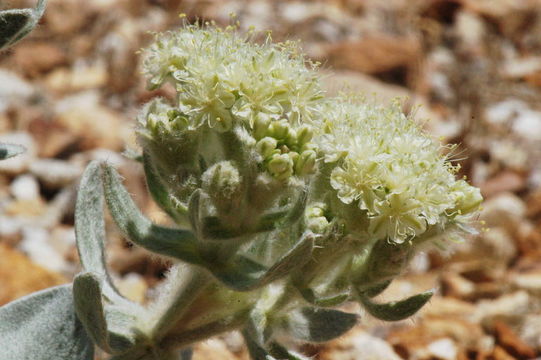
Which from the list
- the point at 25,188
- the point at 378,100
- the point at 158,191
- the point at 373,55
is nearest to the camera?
the point at 158,191

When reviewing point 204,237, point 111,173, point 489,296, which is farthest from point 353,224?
point 489,296

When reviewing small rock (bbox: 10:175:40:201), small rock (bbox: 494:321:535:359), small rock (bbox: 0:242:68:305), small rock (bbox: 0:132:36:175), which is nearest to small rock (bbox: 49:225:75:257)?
small rock (bbox: 10:175:40:201)

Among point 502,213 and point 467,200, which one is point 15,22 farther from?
point 502,213

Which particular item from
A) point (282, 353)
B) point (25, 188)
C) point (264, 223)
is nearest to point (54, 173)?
point (25, 188)

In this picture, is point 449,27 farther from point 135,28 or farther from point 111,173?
point 111,173

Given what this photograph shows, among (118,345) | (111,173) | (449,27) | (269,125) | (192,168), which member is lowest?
(449,27)

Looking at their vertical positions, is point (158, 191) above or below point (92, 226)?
above
